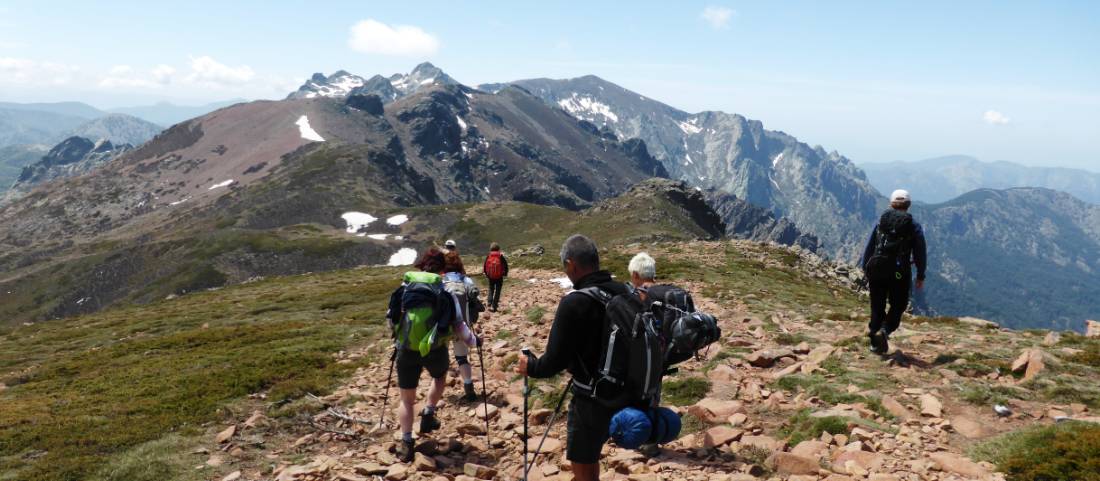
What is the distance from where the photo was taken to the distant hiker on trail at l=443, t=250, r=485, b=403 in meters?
12.0

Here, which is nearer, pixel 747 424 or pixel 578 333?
pixel 578 333

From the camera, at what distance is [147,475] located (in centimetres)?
1082

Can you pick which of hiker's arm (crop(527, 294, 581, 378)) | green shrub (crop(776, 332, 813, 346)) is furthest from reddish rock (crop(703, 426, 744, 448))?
green shrub (crop(776, 332, 813, 346))

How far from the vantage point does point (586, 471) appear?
6688 mm

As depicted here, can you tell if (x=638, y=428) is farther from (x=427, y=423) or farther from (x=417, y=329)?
(x=427, y=423)

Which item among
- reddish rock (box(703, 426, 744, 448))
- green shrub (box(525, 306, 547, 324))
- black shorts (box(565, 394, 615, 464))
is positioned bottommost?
green shrub (box(525, 306, 547, 324))

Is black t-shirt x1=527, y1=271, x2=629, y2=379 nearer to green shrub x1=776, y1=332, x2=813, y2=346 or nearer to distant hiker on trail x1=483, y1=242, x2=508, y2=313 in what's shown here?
green shrub x1=776, y1=332, x2=813, y2=346

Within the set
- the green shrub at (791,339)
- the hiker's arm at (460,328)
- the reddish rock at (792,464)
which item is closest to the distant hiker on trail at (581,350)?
the reddish rock at (792,464)

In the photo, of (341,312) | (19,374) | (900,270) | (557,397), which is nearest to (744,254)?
(341,312)

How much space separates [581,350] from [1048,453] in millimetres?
6632

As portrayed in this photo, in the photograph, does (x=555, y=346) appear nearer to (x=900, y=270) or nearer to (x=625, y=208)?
(x=900, y=270)

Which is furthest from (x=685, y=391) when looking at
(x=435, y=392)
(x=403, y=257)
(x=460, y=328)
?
(x=403, y=257)

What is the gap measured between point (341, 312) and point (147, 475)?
23.7 metres

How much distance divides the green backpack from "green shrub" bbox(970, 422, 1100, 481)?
847 centimetres
